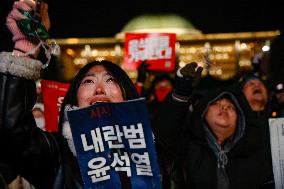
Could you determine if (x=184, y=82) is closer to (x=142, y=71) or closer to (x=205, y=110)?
(x=205, y=110)

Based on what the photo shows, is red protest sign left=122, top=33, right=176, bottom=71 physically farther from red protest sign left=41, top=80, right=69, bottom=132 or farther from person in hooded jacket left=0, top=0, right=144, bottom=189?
person in hooded jacket left=0, top=0, right=144, bottom=189

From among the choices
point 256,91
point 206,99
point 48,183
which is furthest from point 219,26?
point 48,183

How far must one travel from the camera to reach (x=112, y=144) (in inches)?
71.8

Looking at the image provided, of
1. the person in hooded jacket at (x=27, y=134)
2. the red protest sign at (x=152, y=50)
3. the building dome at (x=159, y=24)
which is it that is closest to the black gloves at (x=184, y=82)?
the person in hooded jacket at (x=27, y=134)

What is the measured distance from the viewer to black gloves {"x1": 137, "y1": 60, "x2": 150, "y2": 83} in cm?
500

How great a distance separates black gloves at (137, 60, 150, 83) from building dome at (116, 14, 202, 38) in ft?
35.4

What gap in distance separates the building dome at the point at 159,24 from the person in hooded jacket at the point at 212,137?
1288 centimetres

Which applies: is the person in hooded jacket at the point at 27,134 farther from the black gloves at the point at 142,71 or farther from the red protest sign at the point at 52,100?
the black gloves at the point at 142,71

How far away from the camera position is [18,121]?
174 cm

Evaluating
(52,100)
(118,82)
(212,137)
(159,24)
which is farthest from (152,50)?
(159,24)

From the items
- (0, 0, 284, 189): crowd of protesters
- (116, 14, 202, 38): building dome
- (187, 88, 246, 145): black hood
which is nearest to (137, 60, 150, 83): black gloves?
(0, 0, 284, 189): crowd of protesters

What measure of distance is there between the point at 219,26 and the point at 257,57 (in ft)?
32.8

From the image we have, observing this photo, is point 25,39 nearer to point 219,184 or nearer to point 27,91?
point 27,91

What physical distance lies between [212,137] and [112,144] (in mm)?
1584
